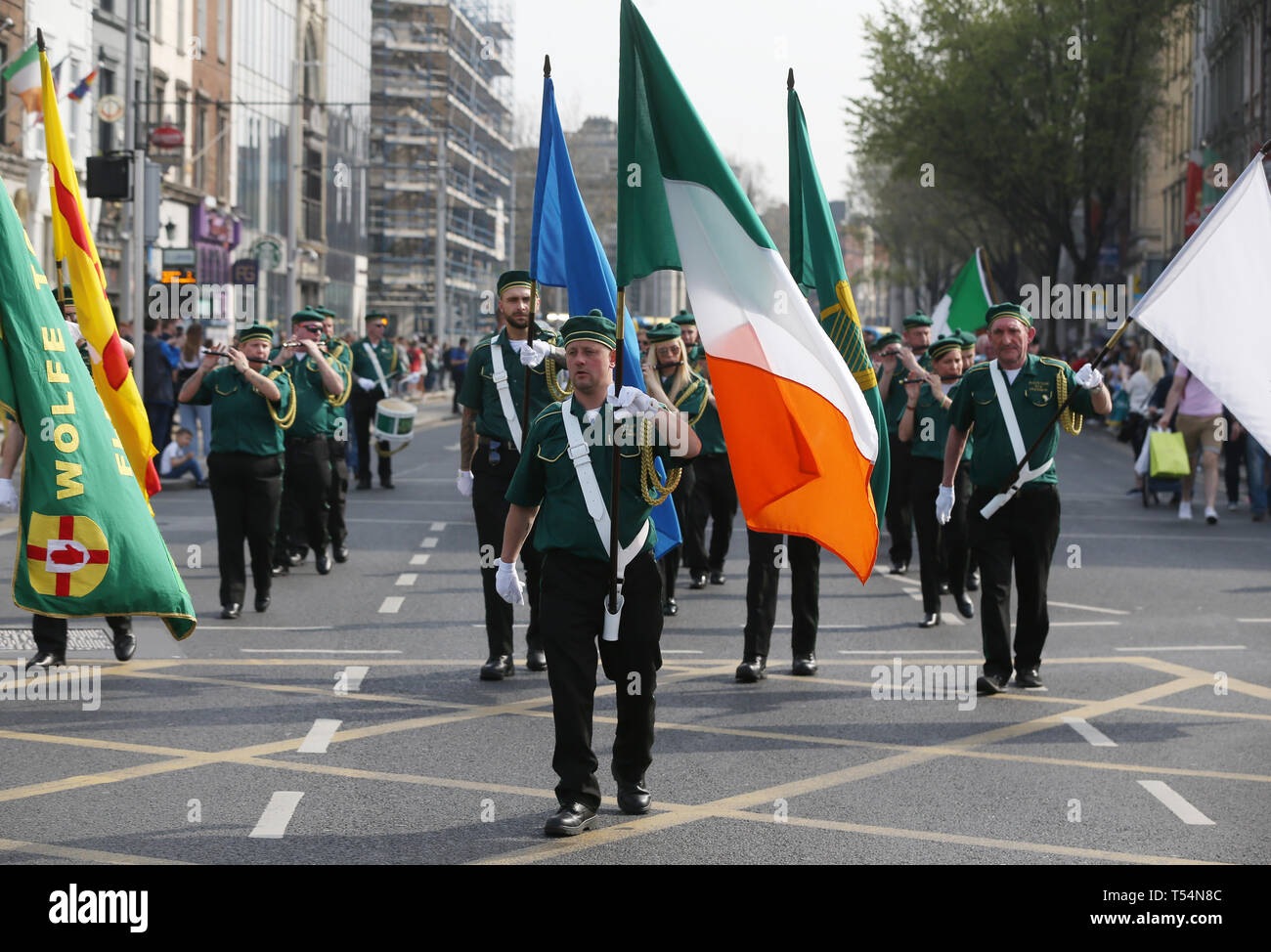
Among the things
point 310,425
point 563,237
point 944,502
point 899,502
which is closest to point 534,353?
point 563,237

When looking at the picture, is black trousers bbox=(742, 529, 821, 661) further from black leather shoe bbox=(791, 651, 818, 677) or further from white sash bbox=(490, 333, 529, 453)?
white sash bbox=(490, 333, 529, 453)

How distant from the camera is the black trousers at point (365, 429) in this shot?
21125 mm

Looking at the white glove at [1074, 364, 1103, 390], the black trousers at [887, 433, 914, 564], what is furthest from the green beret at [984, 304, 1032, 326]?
the black trousers at [887, 433, 914, 564]

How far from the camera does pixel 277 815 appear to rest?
22.7ft

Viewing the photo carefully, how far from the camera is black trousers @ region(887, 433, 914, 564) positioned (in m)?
14.7

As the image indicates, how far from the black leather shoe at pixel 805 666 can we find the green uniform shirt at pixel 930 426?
2.89m

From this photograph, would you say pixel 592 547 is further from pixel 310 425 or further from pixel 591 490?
pixel 310 425

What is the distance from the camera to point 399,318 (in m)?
94.1

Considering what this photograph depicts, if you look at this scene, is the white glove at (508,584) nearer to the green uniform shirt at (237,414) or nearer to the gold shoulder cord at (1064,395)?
the gold shoulder cord at (1064,395)

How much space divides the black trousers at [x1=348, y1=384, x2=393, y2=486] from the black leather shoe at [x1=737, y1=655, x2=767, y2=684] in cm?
1063

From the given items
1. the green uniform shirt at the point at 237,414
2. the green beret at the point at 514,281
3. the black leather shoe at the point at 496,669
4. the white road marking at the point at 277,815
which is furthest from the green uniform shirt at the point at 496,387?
the white road marking at the point at 277,815
